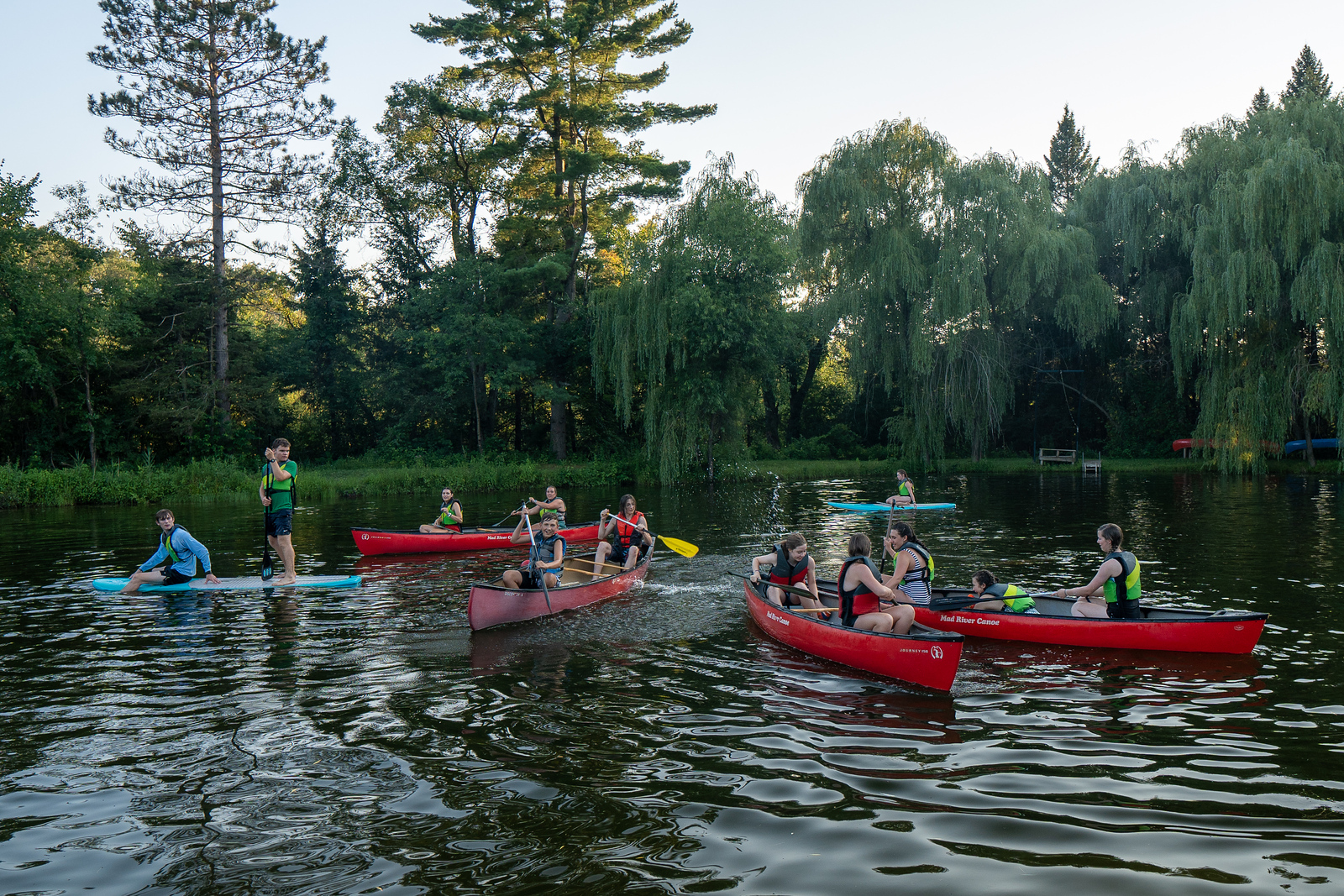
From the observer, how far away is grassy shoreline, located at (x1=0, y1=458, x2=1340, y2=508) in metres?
28.4

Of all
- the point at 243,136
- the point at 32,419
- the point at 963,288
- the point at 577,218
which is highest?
the point at 243,136

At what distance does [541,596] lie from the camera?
11.3 metres

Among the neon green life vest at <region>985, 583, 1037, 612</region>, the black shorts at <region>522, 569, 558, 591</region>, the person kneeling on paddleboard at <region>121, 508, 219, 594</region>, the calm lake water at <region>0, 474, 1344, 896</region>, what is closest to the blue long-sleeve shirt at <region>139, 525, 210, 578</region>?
the person kneeling on paddleboard at <region>121, 508, 219, 594</region>

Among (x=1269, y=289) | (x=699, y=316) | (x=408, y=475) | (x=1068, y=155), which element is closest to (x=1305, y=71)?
(x=1068, y=155)

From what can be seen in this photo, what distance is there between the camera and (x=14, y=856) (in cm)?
496

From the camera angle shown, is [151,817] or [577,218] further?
[577,218]

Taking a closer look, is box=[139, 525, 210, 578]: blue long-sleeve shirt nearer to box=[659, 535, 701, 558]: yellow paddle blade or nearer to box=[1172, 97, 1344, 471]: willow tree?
box=[659, 535, 701, 558]: yellow paddle blade

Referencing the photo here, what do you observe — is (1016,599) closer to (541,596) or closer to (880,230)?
(541,596)

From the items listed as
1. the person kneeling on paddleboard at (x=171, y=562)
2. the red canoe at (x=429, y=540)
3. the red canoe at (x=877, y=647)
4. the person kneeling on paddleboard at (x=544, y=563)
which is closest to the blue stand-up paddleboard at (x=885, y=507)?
the red canoe at (x=429, y=540)

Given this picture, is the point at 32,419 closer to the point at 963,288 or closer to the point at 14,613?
the point at 14,613

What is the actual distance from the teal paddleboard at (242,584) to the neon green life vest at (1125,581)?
33.8ft

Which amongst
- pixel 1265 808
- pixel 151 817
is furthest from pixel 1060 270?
pixel 151 817

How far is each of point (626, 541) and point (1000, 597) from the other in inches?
231

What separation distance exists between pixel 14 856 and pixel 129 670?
430cm
